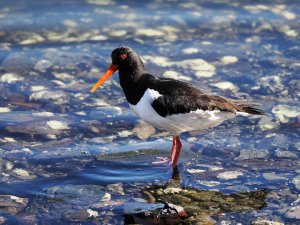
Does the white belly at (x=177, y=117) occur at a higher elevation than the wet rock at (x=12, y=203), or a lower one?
higher

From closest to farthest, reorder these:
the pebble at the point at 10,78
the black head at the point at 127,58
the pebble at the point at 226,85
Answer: the black head at the point at 127,58 → the pebble at the point at 226,85 → the pebble at the point at 10,78

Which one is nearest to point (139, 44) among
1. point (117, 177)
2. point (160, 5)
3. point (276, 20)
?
point (160, 5)

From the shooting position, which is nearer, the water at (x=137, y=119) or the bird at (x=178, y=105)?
the water at (x=137, y=119)

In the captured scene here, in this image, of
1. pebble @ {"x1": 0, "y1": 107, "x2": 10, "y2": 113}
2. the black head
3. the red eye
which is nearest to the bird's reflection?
the black head

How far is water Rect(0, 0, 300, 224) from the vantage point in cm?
547

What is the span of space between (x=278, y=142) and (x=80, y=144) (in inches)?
81.9

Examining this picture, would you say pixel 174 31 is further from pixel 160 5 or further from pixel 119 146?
pixel 119 146

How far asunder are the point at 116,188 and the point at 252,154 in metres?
1.55

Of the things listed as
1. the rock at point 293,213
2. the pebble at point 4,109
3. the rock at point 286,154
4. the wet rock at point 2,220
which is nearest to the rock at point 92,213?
the wet rock at point 2,220

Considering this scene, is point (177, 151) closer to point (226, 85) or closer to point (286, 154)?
point (286, 154)

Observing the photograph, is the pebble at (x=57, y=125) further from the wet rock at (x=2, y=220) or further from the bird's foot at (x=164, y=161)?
the wet rock at (x=2, y=220)

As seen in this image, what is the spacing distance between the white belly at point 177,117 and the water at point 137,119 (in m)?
0.46

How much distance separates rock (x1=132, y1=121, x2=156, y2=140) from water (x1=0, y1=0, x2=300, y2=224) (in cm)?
2

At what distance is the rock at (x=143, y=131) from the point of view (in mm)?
6848
